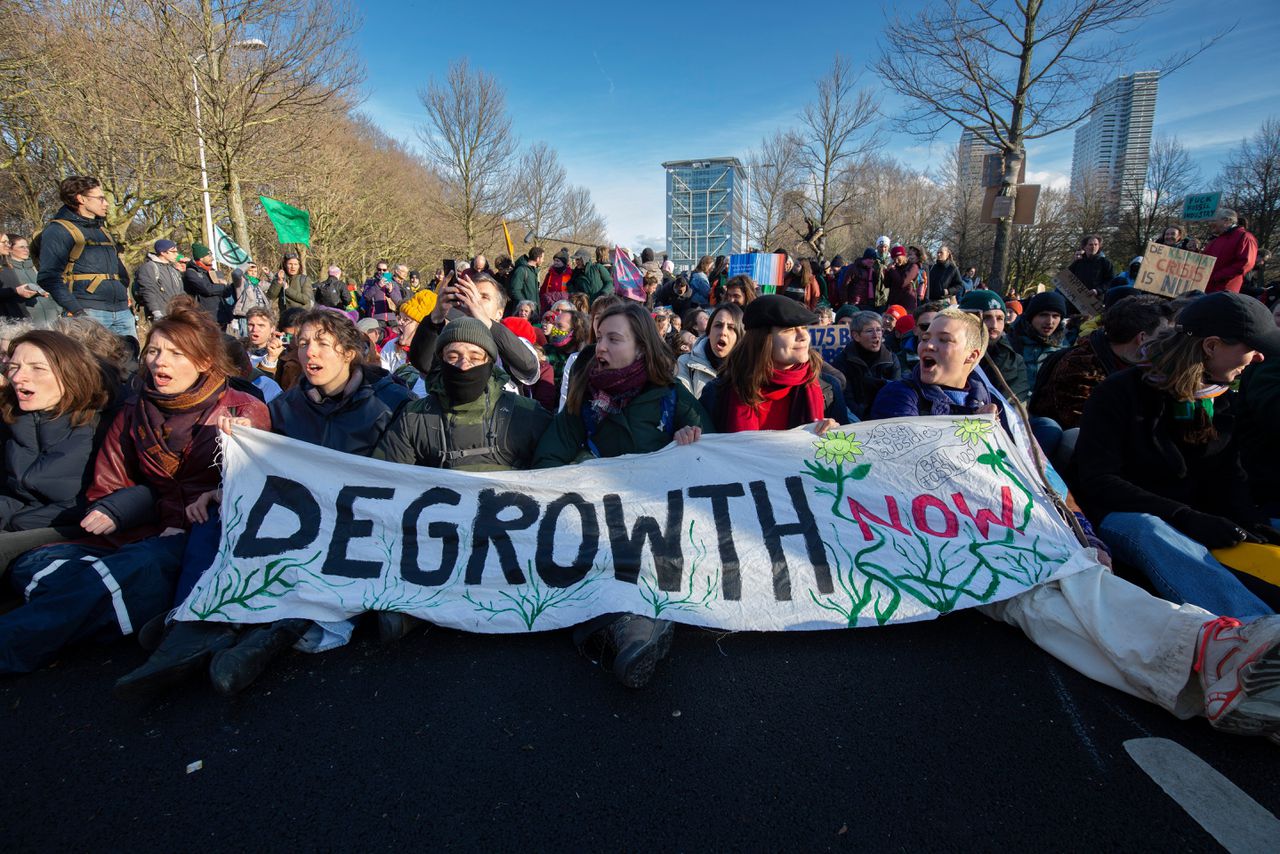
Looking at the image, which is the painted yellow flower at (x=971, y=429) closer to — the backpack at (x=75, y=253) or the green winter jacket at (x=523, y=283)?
the backpack at (x=75, y=253)

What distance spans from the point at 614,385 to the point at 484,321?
113cm

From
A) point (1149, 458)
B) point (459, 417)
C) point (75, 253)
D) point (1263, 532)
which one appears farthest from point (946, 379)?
point (75, 253)

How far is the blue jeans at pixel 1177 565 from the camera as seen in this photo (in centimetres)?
248

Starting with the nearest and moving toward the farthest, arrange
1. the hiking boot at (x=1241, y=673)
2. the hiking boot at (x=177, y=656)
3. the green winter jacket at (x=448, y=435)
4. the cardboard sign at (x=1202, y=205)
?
the hiking boot at (x=1241, y=673) → the hiking boot at (x=177, y=656) → the green winter jacket at (x=448, y=435) → the cardboard sign at (x=1202, y=205)

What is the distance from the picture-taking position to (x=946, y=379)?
3338mm

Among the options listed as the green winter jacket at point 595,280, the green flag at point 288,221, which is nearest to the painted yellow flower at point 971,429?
the green winter jacket at point 595,280

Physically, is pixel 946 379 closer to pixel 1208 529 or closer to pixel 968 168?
pixel 1208 529

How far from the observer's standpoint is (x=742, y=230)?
34.5 metres

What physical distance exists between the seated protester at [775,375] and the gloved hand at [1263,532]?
1.95 m

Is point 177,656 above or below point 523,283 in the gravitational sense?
below

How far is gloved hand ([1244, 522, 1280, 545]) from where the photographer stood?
9.34ft

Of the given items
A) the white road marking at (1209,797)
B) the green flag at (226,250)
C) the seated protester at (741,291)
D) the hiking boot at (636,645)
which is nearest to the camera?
the white road marking at (1209,797)

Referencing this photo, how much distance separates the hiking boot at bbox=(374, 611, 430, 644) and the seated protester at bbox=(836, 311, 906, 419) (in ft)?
12.9

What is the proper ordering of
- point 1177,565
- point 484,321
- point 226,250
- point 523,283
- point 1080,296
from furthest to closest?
point 523,283 < point 226,250 < point 1080,296 < point 484,321 < point 1177,565
